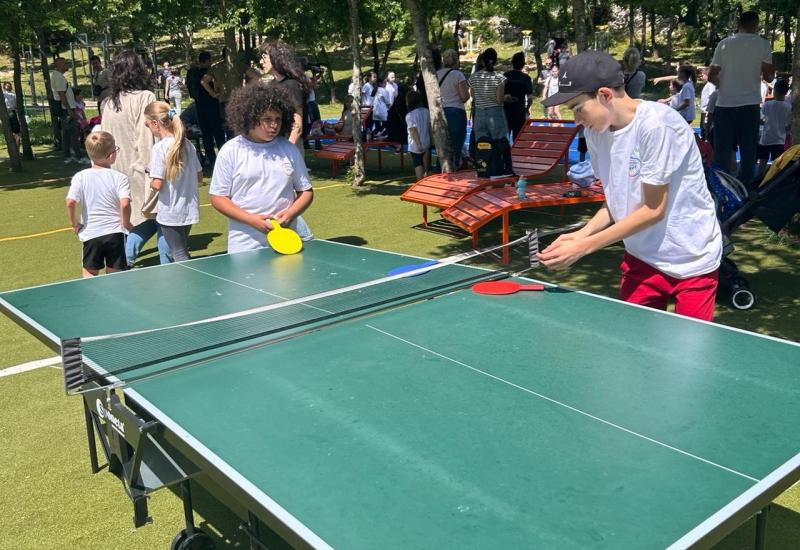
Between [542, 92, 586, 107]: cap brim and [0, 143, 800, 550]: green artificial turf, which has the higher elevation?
[542, 92, 586, 107]: cap brim

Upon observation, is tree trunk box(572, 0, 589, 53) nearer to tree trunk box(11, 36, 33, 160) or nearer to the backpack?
the backpack

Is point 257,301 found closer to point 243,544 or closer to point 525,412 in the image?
point 243,544

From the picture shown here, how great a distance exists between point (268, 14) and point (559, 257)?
60.6ft

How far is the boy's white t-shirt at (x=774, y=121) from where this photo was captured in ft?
37.6

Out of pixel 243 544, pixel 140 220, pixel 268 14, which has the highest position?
pixel 268 14

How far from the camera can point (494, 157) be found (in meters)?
9.33

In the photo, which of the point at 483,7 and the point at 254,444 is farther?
the point at 483,7

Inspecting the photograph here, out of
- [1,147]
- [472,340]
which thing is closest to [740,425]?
[472,340]

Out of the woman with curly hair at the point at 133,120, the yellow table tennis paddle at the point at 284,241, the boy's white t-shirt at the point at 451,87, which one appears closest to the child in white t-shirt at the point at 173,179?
the woman with curly hair at the point at 133,120

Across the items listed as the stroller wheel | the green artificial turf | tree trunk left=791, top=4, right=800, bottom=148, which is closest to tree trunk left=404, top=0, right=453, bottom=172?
the green artificial turf

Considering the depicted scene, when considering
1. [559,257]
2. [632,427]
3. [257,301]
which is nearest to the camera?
[632,427]

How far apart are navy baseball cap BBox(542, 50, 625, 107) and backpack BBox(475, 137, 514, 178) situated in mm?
6124

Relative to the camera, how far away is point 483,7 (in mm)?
41062

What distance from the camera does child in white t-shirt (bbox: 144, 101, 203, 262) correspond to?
249 inches
